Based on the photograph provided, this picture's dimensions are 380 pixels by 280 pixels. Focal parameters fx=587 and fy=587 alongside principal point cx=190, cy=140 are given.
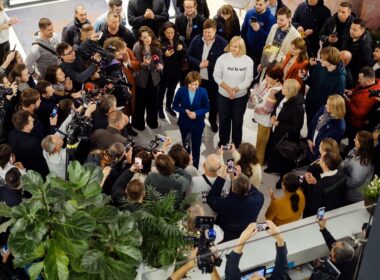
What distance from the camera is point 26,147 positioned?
18.5ft

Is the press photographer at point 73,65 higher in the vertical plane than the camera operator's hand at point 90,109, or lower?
higher

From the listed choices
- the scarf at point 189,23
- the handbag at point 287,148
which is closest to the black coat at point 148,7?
the scarf at point 189,23

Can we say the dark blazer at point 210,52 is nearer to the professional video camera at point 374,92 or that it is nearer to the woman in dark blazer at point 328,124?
the woman in dark blazer at point 328,124

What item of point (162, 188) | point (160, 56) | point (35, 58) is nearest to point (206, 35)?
point (160, 56)

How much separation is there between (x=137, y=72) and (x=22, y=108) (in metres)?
1.62

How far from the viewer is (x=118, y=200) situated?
5.01m

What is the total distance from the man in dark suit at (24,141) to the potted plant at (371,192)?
3.06m

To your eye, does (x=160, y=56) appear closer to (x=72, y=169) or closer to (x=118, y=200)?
(x=118, y=200)

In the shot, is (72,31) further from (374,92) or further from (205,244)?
(205,244)

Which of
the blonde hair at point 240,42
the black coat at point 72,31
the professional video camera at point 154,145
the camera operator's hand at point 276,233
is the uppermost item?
the blonde hair at point 240,42

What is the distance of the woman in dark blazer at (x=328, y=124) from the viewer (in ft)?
19.8

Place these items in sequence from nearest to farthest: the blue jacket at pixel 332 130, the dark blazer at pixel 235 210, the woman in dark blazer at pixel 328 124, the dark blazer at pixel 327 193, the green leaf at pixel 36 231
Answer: the green leaf at pixel 36 231
the dark blazer at pixel 235 210
the dark blazer at pixel 327 193
the woman in dark blazer at pixel 328 124
the blue jacket at pixel 332 130

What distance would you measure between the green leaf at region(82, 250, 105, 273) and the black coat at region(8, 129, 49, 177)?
2.60m

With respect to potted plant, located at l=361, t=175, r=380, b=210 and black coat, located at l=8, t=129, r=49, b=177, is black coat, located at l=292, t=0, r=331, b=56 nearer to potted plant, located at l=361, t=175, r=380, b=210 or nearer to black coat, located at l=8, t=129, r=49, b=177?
potted plant, located at l=361, t=175, r=380, b=210
